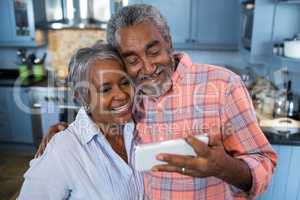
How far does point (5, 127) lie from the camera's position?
11.3 feet

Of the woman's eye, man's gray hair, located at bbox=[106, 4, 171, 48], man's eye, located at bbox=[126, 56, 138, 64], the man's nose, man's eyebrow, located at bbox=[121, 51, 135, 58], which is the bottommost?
the woman's eye

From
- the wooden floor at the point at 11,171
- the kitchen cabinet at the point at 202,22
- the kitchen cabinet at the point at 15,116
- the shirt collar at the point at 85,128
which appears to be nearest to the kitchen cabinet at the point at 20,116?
the kitchen cabinet at the point at 15,116

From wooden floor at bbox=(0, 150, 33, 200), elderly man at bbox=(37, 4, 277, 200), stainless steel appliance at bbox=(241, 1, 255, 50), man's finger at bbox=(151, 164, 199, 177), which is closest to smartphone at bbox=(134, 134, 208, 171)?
man's finger at bbox=(151, 164, 199, 177)

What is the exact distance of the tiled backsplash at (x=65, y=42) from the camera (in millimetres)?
3594

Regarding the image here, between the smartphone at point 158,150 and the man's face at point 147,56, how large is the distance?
0.28 meters

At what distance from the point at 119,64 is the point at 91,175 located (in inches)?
14.0

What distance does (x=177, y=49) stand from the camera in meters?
3.22

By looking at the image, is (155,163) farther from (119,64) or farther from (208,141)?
(119,64)

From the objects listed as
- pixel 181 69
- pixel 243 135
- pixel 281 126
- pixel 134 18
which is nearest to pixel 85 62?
pixel 134 18

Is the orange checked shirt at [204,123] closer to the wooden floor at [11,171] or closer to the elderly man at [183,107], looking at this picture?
the elderly man at [183,107]

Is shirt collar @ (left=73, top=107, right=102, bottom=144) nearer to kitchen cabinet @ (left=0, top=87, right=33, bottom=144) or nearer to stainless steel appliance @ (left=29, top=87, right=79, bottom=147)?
stainless steel appliance @ (left=29, top=87, right=79, bottom=147)

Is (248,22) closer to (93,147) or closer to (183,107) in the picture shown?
(183,107)

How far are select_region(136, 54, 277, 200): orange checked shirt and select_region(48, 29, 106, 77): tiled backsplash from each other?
2.73 m

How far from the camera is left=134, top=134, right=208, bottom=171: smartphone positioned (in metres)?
0.71
